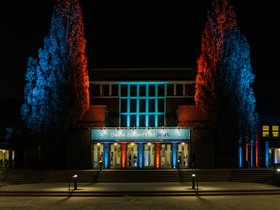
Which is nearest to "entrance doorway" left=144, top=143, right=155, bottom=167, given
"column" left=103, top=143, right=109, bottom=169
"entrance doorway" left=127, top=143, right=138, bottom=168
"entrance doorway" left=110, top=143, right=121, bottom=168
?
"entrance doorway" left=127, top=143, right=138, bottom=168

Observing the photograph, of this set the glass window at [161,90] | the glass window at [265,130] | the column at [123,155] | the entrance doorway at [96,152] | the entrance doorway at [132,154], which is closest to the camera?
the column at [123,155]

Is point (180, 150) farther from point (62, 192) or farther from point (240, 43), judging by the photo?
point (62, 192)

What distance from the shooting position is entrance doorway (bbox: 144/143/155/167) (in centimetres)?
4625

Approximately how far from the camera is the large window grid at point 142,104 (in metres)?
48.5

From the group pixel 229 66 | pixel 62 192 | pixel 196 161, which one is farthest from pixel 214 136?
pixel 62 192

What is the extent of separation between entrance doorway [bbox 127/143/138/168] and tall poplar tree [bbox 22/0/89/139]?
17.1 ft

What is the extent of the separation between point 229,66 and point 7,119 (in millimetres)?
23347

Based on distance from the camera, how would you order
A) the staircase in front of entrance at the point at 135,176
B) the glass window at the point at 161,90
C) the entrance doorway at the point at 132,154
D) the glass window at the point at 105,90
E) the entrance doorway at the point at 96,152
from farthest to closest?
the glass window at the point at 105,90, the glass window at the point at 161,90, the entrance doorway at the point at 96,152, the entrance doorway at the point at 132,154, the staircase in front of entrance at the point at 135,176

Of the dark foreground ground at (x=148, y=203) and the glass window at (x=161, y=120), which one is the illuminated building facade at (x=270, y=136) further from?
the dark foreground ground at (x=148, y=203)

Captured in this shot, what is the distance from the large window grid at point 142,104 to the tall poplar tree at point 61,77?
4.63m

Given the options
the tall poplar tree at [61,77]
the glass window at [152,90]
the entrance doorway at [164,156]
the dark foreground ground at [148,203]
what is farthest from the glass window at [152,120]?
the dark foreground ground at [148,203]

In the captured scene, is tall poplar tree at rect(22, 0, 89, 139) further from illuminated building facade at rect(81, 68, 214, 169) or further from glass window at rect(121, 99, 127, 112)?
glass window at rect(121, 99, 127, 112)

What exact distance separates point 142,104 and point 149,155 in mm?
5010

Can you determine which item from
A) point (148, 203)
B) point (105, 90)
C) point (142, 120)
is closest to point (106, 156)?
point (142, 120)
